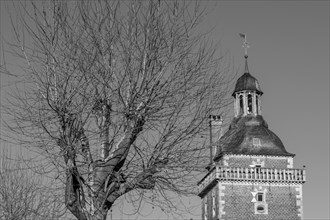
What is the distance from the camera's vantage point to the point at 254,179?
4291cm

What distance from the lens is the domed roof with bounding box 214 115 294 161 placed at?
1741 inches

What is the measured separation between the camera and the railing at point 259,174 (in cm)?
4262

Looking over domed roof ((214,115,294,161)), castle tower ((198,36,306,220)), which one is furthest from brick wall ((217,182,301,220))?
domed roof ((214,115,294,161))

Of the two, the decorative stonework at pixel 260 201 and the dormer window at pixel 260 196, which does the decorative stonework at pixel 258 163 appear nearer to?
the decorative stonework at pixel 260 201

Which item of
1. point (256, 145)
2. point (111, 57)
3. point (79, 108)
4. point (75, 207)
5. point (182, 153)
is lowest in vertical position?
point (75, 207)

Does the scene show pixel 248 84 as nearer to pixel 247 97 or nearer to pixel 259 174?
pixel 247 97

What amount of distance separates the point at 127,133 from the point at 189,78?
5.19 ft

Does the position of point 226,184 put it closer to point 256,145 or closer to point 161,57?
point 256,145

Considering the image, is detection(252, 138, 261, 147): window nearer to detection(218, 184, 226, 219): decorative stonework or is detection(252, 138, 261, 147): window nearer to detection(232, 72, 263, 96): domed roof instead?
detection(218, 184, 226, 219): decorative stonework

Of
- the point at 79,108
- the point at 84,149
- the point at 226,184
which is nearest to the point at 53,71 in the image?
the point at 79,108

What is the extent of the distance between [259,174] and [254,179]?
48 cm

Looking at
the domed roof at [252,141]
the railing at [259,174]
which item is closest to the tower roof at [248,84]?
the domed roof at [252,141]

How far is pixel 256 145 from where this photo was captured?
44.2 m

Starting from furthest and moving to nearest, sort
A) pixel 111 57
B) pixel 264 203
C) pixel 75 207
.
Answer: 1. pixel 264 203
2. pixel 111 57
3. pixel 75 207
